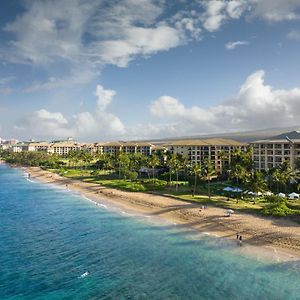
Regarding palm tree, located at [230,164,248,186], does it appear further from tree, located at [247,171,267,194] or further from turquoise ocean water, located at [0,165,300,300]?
turquoise ocean water, located at [0,165,300,300]

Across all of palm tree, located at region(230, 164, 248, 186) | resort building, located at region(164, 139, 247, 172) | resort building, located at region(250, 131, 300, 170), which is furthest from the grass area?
resort building, located at region(164, 139, 247, 172)

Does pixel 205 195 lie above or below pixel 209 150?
below

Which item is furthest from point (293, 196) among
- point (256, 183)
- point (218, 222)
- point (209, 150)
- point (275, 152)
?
point (209, 150)

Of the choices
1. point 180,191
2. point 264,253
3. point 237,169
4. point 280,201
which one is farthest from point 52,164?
point 264,253

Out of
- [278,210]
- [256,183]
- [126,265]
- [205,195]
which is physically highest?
[256,183]

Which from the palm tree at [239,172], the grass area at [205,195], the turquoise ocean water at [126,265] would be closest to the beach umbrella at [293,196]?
the grass area at [205,195]

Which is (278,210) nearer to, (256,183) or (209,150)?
(256,183)

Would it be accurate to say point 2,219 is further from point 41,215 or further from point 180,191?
point 180,191
